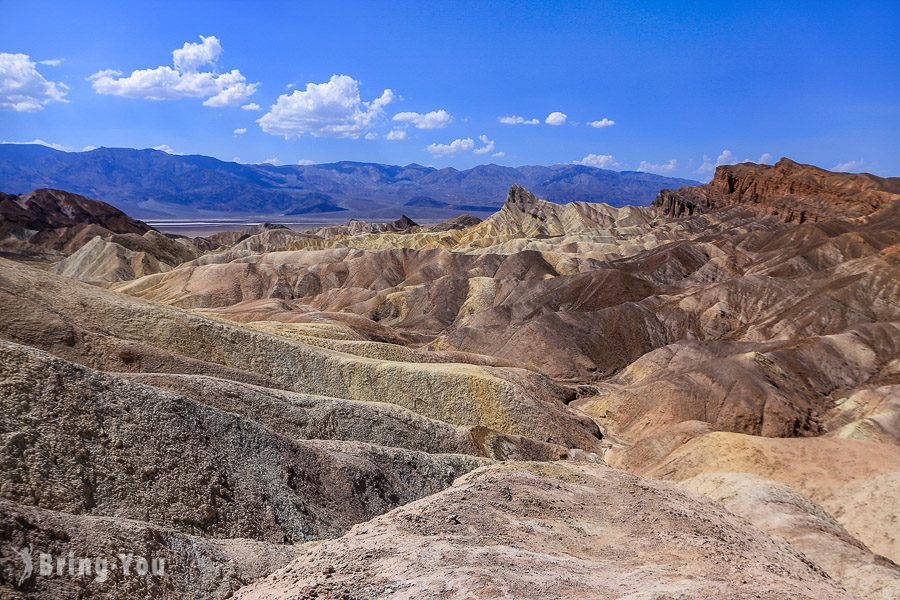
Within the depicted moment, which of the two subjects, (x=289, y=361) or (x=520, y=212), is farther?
(x=520, y=212)

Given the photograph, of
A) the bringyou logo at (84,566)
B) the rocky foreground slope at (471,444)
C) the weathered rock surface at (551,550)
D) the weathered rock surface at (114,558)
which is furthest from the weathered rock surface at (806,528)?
the bringyou logo at (84,566)

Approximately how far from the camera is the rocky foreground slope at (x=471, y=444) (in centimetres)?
1228

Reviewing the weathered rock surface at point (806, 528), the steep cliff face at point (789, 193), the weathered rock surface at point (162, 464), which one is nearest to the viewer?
the weathered rock surface at point (162, 464)

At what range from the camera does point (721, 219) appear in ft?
373

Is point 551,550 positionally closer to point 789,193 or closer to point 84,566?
point 84,566

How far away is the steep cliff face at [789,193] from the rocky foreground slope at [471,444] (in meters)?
35.1

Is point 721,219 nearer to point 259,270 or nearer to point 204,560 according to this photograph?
point 259,270

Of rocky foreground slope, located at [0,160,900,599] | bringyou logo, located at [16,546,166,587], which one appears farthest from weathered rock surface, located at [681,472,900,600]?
bringyou logo, located at [16,546,166,587]

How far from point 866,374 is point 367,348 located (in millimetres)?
32558

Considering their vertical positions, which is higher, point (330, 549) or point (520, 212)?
point (520, 212)

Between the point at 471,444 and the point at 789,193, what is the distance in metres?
103

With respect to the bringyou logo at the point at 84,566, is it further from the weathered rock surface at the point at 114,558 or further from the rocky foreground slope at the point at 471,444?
the rocky foreground slope at the point at 471,444

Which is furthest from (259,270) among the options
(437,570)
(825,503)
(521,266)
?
A: (437,570)

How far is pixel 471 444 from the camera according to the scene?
26.6 meters
